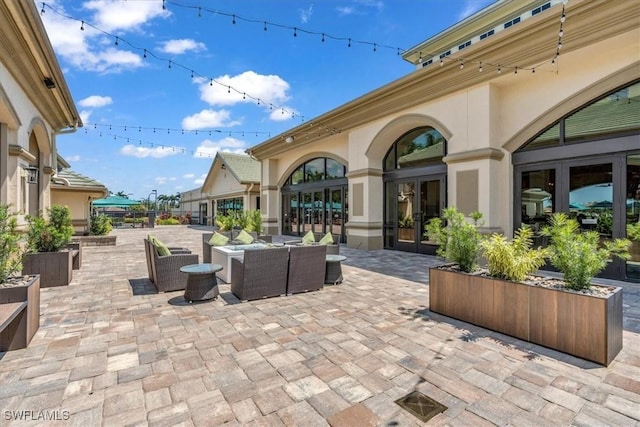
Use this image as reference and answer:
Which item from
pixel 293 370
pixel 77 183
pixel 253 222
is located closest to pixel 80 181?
pixel 77 183

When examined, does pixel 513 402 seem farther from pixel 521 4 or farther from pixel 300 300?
pixel 521 4

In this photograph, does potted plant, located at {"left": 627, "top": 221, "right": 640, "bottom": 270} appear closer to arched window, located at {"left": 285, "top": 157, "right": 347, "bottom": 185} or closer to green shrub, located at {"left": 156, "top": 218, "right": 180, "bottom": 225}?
arched window, located at {"left": 285, "top": 157, "right": 347, "bottom": 185}

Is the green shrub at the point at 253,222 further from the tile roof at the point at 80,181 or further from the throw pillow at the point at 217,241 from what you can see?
the tile roof at the point at 80,181

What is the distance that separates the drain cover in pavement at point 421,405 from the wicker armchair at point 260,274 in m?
2.90

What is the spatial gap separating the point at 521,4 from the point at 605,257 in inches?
520

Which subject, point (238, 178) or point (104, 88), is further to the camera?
point (238, 178)

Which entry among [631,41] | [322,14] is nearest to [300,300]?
[322,14]

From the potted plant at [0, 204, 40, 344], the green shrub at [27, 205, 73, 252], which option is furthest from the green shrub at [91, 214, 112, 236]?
the potted plant at [0, 204, 40, 344]

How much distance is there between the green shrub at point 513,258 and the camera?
11.4 feet

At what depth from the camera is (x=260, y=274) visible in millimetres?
4820

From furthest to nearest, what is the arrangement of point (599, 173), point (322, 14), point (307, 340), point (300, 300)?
point (322, 14), point (599, 173), point (300, 300), point (307, 340)

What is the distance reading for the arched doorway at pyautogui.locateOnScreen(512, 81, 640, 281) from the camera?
5.94m

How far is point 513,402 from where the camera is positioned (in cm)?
232

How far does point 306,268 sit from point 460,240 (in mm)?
2402
